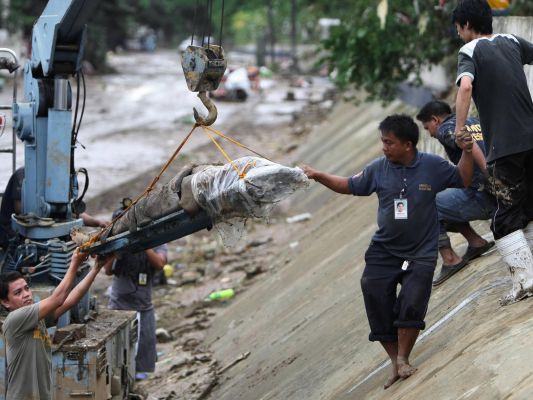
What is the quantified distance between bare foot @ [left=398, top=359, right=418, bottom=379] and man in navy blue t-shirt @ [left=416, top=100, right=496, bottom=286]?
1.60 meters

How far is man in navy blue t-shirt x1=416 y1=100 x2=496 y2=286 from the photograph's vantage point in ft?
24.1

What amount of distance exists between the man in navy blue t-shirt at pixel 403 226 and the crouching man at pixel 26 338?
6.23ft

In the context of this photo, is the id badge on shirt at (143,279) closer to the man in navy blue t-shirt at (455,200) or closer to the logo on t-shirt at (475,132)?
the man in navy blue t-shirt at (455,200)

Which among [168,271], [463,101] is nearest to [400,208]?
[463,101]

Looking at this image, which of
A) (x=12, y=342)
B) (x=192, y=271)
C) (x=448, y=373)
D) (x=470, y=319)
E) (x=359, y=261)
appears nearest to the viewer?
(x=448, y=373)

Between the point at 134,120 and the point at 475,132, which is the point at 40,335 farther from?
the point at 134,120

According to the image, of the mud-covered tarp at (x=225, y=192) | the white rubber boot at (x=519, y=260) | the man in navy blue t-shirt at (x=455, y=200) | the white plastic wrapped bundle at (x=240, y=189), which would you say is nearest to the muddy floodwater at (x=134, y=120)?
the mud-covered tarp at (x=225, y=192)

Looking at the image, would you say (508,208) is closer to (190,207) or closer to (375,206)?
(190,207)

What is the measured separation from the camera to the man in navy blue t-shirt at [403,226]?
6160 mm

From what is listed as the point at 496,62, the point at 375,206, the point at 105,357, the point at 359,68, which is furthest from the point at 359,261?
the point at 359,68

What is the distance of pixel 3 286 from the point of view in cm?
634

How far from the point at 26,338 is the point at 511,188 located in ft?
10.6

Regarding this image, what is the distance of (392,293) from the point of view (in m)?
6.35

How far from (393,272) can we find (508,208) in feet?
2.85
